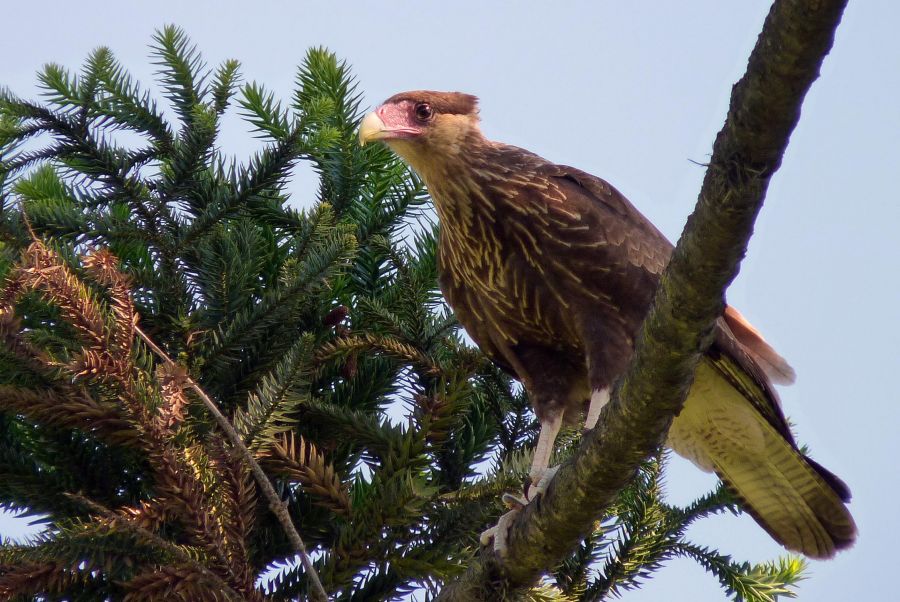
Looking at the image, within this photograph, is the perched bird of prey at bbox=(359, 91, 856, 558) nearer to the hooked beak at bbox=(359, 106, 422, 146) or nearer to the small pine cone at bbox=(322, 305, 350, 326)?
the hooked beak at bbox=(359, 106, 422, 146)

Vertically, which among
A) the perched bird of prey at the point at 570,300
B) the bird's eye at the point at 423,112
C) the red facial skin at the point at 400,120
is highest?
the bird's eye at the point at 423,112

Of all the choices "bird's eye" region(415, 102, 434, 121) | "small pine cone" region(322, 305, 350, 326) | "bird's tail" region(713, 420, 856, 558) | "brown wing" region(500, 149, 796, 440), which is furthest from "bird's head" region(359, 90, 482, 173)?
"bird's tail" region(713, 420, 856, 558)

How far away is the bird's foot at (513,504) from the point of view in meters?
3.72

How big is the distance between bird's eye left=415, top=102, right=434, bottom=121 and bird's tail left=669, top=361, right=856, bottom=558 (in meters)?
1.60

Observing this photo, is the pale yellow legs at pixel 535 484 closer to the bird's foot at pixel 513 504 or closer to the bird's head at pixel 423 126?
the bird's foot at pixel 513 504

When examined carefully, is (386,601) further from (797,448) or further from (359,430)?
(797,448)

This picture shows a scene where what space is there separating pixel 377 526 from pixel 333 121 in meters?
2.05

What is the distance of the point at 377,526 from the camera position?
131 inches

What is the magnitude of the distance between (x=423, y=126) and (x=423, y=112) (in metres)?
0.07

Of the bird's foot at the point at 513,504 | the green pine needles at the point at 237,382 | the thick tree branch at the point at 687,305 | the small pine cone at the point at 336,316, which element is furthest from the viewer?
the small pine cone at the point at 336,316

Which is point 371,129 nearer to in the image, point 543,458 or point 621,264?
point 621,264

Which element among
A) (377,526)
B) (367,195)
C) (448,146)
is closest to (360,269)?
(367,195)

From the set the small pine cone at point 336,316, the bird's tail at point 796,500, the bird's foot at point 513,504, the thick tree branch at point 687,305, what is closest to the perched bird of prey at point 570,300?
the bird's tail at point 796,500

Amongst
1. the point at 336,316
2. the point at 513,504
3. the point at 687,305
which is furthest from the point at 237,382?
the point at 687,305
